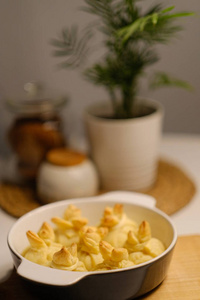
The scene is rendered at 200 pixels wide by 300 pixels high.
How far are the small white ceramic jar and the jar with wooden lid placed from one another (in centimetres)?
5

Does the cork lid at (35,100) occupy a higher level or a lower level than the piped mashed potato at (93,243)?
higher

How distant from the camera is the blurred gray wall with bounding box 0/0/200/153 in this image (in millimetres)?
1163

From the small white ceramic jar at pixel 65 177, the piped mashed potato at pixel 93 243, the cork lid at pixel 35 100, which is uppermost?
the cork lid at pixel 35 100

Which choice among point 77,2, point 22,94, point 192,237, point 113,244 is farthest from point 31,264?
point 77,2

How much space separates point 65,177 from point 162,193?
0.20m

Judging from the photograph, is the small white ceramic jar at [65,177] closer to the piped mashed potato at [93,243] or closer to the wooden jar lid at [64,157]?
the wooden jar lid at [64,157]

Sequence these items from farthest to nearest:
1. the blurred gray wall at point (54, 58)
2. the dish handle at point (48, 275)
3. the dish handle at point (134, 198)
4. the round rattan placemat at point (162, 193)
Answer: the blurred gray wall at point (54, 58) → the round rattan placemat at point (162, 193) → the dish handle at point (134, 198) → the dish handle at point (48, 275)

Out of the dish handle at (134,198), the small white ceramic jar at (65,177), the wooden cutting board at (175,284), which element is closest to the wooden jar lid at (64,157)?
the small white ceramic jar at (65,177)

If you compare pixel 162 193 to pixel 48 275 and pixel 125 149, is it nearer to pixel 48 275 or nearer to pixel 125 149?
pixel 125 149

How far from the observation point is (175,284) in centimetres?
59

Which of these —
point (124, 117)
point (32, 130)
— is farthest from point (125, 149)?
point (32, 130)

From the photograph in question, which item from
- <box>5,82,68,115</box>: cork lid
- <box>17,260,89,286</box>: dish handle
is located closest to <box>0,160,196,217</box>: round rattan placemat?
<box>5,82,68,115</box>: cork lid

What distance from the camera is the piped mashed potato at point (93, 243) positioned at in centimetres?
54

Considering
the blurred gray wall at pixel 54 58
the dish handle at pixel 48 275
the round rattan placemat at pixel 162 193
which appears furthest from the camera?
the blurred gray wall at pixel 54 58
